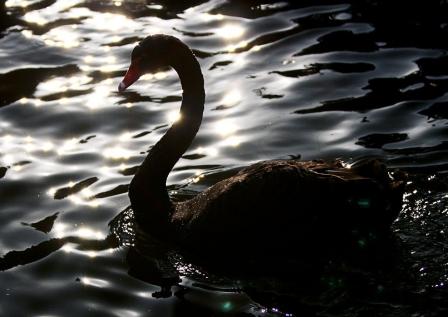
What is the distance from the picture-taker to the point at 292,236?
6273 millimetres

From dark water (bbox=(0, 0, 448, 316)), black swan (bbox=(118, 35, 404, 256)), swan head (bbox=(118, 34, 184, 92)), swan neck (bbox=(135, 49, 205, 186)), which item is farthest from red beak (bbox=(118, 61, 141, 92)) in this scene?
black swan (bbox=(118, 35, 404, 256))

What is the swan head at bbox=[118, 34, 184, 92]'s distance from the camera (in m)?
7.10

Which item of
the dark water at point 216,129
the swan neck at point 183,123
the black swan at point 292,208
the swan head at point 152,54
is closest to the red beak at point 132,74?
the swan head at point 152,54

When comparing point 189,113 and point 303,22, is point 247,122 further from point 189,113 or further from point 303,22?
point 303,22

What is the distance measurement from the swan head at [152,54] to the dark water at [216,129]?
1.08 m

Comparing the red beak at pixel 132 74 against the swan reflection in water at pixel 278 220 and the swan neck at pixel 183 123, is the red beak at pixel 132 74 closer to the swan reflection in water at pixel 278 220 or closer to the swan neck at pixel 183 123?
the swan neck at pixel 183 123

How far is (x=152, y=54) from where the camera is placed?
280 inches

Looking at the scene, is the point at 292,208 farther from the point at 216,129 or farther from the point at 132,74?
the point at 216,129

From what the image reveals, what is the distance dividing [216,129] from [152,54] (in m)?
1.88

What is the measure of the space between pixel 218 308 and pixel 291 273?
59 centimetres

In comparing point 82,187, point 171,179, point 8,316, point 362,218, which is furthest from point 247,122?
point 8,316

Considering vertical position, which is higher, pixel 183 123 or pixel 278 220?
pixel 183 123

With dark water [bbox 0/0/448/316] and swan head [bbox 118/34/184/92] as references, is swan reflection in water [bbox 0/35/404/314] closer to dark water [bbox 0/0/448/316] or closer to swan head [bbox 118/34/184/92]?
dark water [bbox 0/0/448/316]

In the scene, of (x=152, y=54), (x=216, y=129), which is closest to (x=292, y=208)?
(x=152, y=54)
